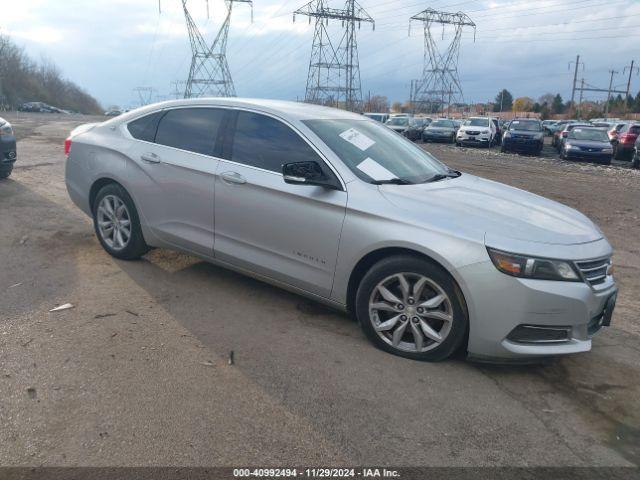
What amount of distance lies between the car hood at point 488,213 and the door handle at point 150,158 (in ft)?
7.25

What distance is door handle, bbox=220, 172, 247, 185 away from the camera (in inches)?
175

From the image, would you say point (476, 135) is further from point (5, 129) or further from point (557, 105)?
point (557, 105)

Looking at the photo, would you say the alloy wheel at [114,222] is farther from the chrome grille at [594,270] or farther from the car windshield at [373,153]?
the chrome grille at [594,270]

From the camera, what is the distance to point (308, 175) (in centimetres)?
402

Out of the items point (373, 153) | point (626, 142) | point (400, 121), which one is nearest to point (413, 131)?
point (400, 121)

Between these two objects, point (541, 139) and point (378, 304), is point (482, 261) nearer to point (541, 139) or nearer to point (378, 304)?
point (378, 304)

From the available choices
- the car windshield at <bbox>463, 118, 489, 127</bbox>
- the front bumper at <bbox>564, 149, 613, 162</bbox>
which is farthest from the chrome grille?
the car windshield at <bbox>463, 118, 489, 127</bbox>

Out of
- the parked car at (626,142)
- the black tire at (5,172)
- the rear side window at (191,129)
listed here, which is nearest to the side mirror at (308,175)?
the rear side window at (191,129)

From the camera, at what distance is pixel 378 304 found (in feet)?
12.5

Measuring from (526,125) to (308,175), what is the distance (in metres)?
24.9

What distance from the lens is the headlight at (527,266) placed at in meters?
3.38

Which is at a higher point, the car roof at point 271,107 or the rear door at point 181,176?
the car roof at point 271,107

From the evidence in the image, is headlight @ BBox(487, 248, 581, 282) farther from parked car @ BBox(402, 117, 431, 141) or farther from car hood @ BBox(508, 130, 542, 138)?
parked car @ BBox(402, 117, 431, 141)

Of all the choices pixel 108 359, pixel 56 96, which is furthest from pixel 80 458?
pixel 56 96
